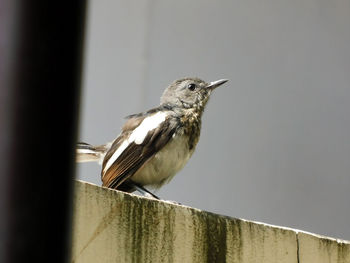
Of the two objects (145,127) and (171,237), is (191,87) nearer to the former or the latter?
(145,127)

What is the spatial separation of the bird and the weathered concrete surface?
3.71 ft

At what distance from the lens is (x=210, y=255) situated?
2.01 meters

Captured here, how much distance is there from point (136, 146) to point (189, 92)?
2.32ft

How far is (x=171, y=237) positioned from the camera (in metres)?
1.96

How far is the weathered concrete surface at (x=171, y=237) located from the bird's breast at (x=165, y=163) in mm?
1260

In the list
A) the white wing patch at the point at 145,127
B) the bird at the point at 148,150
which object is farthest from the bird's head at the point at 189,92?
the white wing patch at the point at 145,127

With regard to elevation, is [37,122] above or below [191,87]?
below

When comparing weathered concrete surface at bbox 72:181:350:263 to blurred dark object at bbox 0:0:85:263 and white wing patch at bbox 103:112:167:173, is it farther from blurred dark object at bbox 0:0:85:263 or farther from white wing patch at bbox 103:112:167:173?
white wing patch at bbox 103:112:167:173

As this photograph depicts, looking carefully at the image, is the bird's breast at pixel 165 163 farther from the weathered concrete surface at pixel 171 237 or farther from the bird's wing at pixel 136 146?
the weathered concrete surface at pixel 171 237

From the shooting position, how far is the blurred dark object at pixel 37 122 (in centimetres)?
81

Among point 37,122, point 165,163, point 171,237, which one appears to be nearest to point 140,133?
point 165,163

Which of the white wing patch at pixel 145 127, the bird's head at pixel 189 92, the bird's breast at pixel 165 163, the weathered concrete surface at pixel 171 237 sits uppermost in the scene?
the bird's head at pixel 189 92

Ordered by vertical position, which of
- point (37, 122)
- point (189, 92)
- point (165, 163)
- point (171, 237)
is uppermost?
point (189, 92)

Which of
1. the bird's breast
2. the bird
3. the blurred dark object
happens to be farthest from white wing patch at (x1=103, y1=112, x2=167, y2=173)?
the blurred dark object
